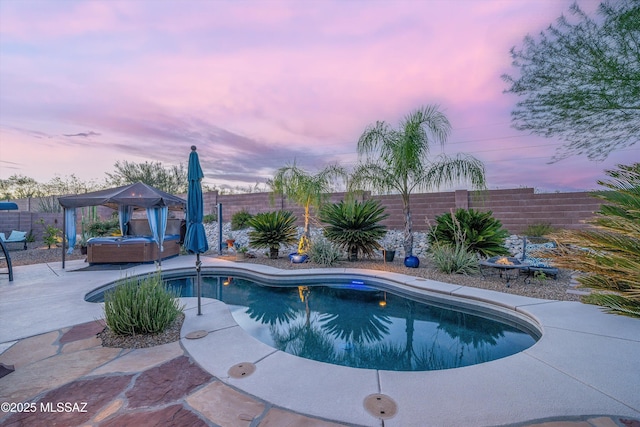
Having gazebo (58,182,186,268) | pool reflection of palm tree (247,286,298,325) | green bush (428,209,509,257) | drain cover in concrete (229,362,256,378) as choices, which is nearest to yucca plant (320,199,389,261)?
green bush (428,209,509,257)

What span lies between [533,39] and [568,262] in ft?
20.4

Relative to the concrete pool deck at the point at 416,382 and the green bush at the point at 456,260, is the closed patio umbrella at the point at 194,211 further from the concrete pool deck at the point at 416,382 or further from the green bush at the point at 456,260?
the green bush at the point at 456,260

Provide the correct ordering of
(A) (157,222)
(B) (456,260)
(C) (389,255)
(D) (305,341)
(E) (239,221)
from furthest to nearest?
(E) (239,221) < (A) (157,222) < (C) (389,255) < (B) (456,260) < (D) (305,341)

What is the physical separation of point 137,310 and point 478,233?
22.8 feet

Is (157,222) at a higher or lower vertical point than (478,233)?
higher

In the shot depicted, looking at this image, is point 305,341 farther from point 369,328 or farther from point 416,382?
point 416,382

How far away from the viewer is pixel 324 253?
24.1 feet

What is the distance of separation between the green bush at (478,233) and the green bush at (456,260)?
310mm

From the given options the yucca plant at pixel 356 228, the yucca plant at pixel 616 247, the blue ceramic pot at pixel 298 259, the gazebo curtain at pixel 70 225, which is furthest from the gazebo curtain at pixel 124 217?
the yucca plant at pixel 616 247

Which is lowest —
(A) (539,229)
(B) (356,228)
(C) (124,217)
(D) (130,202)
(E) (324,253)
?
(E) (324,253)

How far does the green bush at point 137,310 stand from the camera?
2.93m

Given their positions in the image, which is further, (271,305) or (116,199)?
(116,199)

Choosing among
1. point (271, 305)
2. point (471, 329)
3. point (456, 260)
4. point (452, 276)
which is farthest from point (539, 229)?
point (271, 305)

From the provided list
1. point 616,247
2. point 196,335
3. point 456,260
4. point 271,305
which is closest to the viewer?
point 616,247
